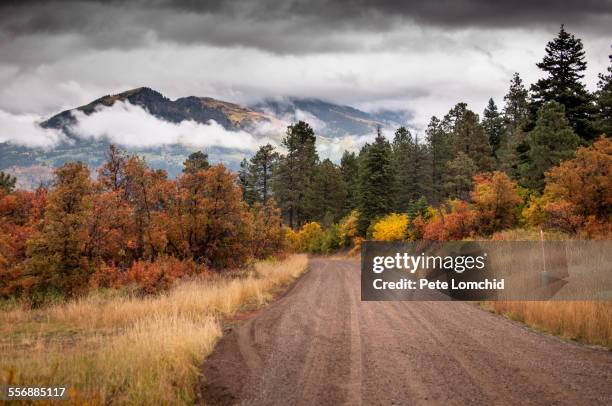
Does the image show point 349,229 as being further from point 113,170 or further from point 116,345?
point 116,345

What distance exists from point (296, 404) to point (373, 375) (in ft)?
6.14

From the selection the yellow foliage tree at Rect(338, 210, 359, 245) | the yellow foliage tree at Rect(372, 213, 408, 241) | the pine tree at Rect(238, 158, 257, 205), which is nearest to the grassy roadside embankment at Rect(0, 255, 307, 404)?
the yellow foliage tree at Rect(372, 213, 408, 241)

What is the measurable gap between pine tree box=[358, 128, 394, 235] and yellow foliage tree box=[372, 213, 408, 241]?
316 inches

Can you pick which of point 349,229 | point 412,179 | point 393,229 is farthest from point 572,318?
point 412,179

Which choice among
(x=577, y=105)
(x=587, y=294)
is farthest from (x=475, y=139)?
(x=587, y=294)

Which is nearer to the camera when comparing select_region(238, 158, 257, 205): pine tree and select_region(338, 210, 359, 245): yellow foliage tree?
select_region(338, 210, 359, 245): yellow foliage tree

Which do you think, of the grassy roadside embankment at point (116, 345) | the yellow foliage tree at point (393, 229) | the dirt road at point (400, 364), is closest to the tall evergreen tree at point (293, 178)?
the yellow foliage tree at point (393, 229)

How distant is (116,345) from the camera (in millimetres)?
9031

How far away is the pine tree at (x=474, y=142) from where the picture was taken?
56.7m

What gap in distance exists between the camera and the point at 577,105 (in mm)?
34906

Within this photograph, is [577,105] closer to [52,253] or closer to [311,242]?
[52,253]

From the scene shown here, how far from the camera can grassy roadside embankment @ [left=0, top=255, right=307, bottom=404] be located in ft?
23.0

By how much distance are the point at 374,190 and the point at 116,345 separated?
50160 millimetres

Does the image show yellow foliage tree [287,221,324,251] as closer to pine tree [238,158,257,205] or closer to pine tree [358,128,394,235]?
pine tree [238,158,257,205]
